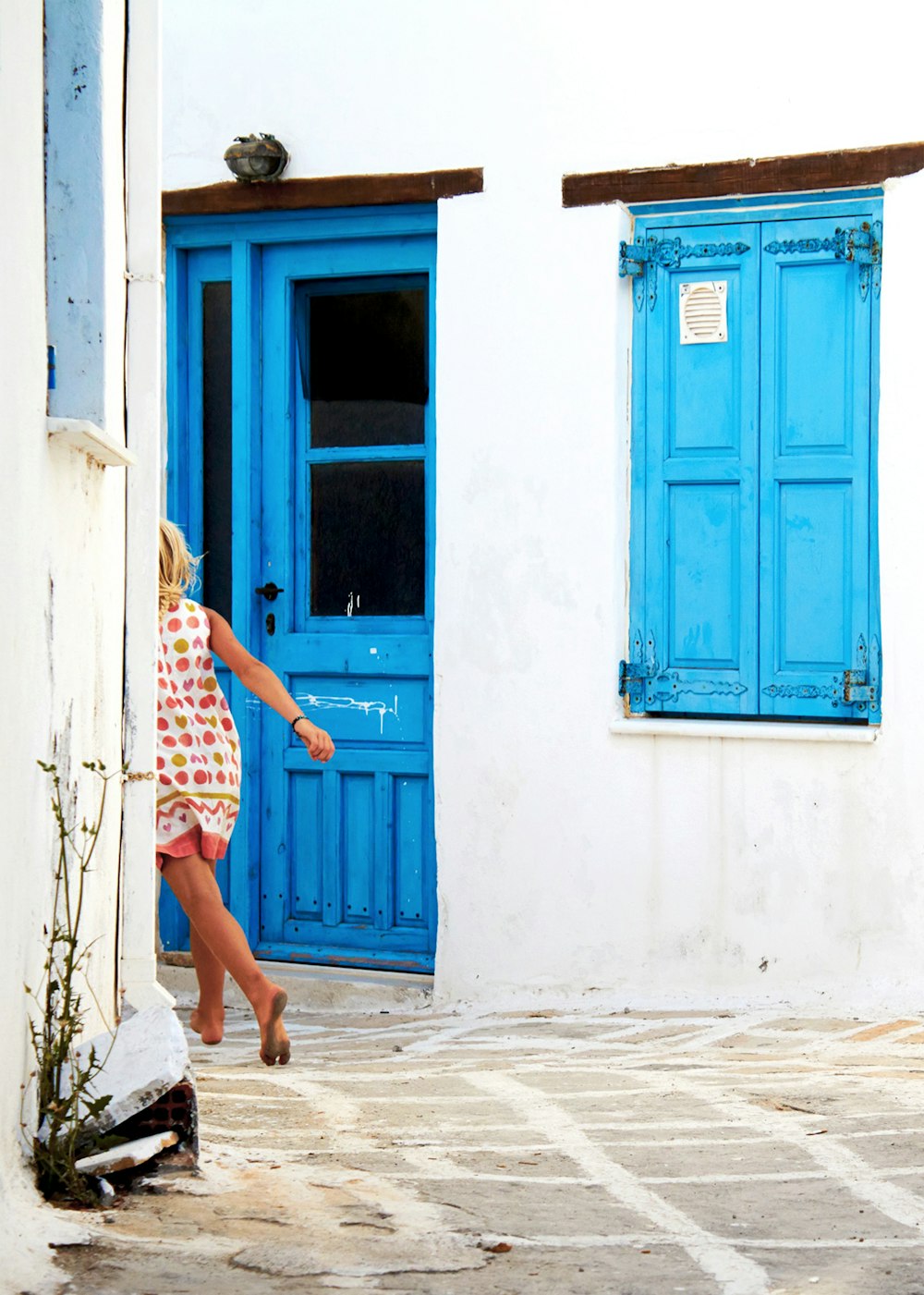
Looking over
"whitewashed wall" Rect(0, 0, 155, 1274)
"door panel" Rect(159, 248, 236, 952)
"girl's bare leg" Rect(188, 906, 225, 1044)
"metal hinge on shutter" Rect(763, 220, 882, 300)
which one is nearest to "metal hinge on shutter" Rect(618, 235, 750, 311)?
"metal hinge on shutter" Rect(763, 220, 882, 300)

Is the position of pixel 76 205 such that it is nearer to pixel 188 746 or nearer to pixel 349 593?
pixel 188 746

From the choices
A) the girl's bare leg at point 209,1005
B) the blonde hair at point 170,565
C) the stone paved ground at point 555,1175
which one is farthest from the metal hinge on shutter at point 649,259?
the girl's bare leg at point 209,1005

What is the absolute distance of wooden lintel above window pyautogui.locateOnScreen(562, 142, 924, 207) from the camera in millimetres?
5703

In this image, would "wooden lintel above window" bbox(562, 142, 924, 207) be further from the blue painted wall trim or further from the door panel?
the blue painted wall trim

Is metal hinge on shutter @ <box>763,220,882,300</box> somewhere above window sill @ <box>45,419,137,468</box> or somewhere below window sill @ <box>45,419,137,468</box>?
above

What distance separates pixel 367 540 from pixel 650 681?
1314mm

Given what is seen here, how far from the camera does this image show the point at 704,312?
5965mm

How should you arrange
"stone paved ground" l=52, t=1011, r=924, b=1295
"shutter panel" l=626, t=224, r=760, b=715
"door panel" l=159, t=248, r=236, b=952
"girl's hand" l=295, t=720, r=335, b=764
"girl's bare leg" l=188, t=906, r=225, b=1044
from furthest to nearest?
1. "door panel" l=159, t=248, r=236, b=952
2. "shutter panel" l=626, t=224, r=760, b=715
3. "girl's bare leg" l=188, t=906, r=225, b=1044
4. "girl's hand" l=295, t=720, r=335, b=764
5. "stone paved ground" l=52, t=1011, r=924, b=1295

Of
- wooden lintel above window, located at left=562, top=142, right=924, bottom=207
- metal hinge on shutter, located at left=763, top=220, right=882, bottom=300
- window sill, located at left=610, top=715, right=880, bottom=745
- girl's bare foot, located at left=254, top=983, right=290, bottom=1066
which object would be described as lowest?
girl's bare foot, located at left=254, top=983, right=290, bottom=1066

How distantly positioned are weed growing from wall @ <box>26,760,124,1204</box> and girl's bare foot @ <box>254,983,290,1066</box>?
1538 mm

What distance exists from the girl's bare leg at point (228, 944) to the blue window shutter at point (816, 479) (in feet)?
6.61

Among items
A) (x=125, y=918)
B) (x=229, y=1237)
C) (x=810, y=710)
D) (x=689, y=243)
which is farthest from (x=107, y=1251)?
(x=689, y=243)

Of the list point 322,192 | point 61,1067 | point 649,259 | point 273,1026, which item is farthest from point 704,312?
point 61,1067

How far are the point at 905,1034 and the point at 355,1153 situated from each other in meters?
2.25
